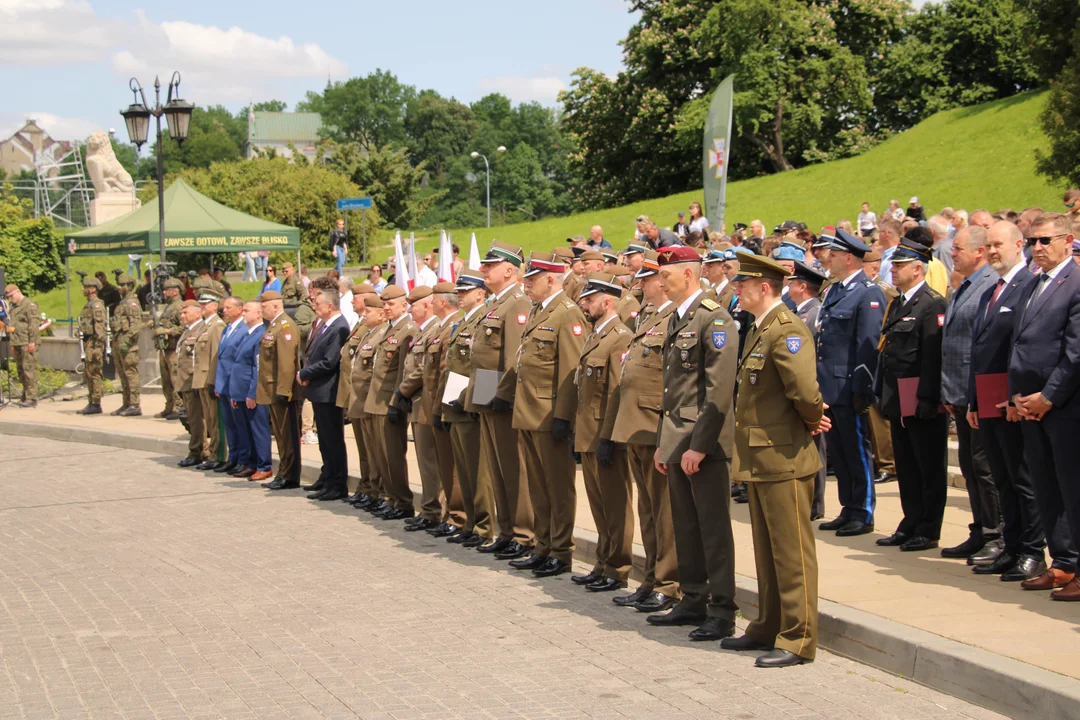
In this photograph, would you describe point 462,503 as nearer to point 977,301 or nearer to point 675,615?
point 675,615

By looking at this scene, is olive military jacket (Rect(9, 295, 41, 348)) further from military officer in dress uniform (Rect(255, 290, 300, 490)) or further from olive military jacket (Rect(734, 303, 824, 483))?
olive military jacket (Rect(734, 303, 824, 483))

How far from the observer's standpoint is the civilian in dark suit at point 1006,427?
25.4 feet

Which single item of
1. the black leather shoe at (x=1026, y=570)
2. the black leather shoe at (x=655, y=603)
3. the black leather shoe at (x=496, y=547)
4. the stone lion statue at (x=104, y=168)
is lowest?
the black leather shoe at (x=496, y=547)

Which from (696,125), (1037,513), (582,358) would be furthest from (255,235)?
(696,125)

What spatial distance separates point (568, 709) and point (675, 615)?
5.93ft

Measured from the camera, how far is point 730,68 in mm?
54812

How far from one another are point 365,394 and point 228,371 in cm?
335

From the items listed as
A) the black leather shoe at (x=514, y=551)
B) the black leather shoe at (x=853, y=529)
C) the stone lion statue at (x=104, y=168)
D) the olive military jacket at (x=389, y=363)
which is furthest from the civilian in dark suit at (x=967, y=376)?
the stone lion statue at (x=104, y=168)

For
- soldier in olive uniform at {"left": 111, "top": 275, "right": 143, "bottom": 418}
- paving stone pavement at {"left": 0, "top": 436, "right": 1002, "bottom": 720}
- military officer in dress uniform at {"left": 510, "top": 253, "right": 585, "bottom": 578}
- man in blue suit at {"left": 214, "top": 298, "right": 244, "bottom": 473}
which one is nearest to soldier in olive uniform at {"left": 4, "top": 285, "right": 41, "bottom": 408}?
soldier in olive uniform at {"left": 111, "top": 275, "right": 143, "bottom": 418}

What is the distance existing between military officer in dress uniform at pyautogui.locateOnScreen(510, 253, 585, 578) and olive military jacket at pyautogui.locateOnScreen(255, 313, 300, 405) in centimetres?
488

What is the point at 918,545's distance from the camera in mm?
8750

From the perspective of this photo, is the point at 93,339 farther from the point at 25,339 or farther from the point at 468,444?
the point at 468,444

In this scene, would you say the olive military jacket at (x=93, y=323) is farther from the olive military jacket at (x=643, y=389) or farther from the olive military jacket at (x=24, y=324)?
the olive military jacket at (x=643, y=389)

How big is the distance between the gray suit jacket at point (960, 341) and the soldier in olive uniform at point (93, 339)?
16.5 metres
